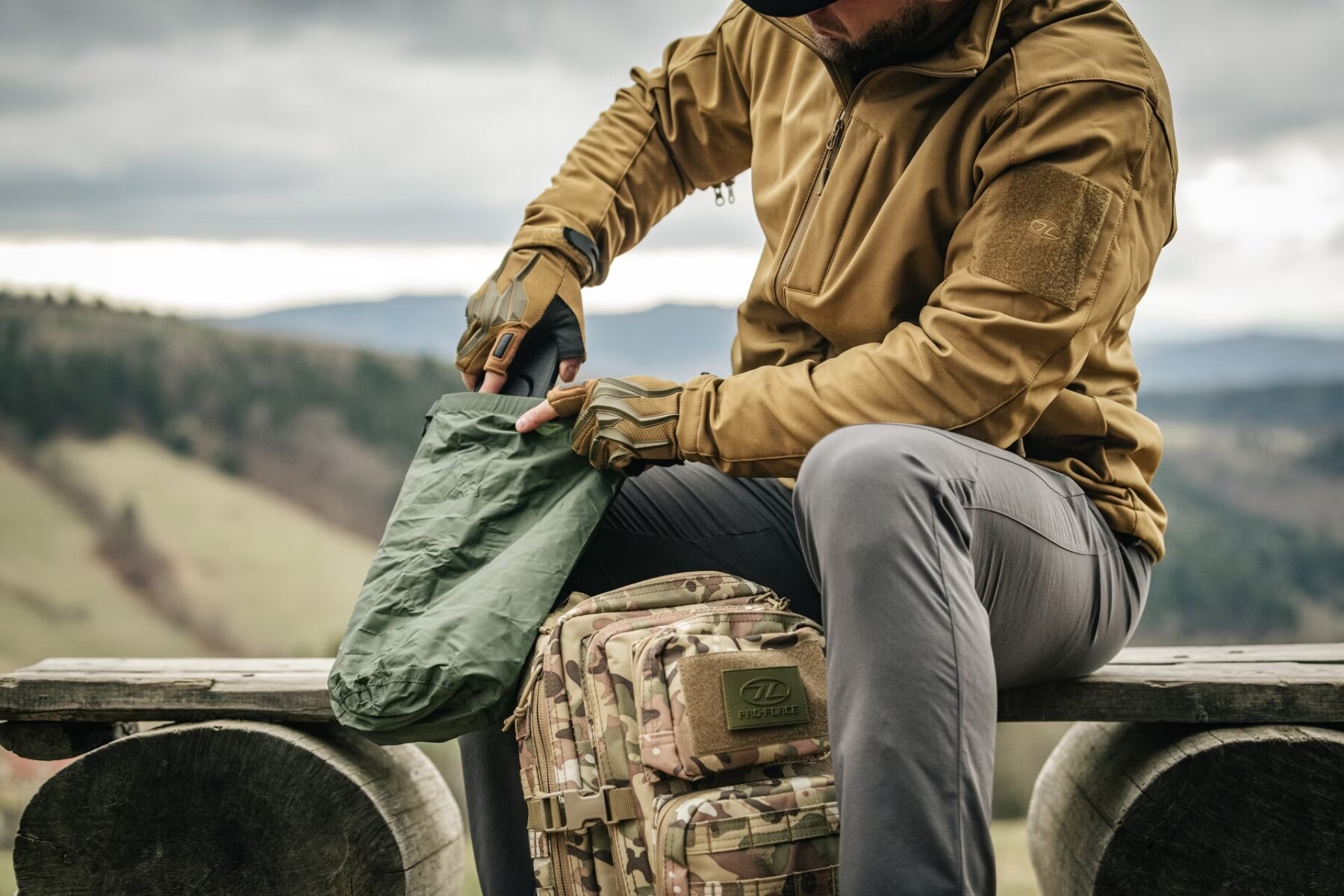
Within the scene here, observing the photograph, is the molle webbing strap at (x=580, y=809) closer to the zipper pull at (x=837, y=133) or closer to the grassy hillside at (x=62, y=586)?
the zipper pull at (x=837, y=133)

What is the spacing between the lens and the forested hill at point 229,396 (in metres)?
8.97

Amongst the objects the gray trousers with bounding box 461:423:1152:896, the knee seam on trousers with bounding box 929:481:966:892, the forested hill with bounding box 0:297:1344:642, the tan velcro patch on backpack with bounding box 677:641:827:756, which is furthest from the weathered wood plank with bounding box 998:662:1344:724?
the forested hill with bounding box 0:297:1344:642

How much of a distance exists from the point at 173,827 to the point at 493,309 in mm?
972

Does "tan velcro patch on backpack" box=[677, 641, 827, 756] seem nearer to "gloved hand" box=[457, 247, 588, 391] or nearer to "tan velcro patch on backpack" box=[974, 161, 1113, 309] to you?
"tan velcro patch on backpack" box=[974, 161, 1113, 309]

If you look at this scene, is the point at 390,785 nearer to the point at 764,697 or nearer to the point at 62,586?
the point at 764,697

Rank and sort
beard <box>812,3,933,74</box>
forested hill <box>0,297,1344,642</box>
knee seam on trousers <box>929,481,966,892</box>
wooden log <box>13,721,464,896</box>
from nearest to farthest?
knee seam on trousers <box>929,481,966,892</box> → beard <box>812,3,933,74</box> → wooden log <box>13,721,464,896</box> → forested hill <box>0,297,1344,642</box>

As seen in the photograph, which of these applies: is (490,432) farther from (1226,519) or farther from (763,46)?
(1226,519)

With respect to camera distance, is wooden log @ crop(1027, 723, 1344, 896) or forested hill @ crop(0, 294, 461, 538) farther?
forested hill @ crop(0, 294, 461, 538)

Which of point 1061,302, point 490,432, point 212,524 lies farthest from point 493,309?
point 212,524

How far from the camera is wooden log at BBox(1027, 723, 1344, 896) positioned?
159cm

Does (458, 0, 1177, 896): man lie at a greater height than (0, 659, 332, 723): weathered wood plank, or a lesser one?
greater

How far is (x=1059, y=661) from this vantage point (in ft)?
5.23

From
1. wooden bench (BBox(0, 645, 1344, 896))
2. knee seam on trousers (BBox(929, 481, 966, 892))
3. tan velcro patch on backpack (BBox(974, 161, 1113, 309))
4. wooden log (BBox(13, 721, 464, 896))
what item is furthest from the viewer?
wooden log (BBox(13, 721, 464, 896))

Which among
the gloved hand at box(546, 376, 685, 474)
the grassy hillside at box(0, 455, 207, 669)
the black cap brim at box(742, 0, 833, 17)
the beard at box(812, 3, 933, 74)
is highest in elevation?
the black cap brim at box(742, 0, 833, 17)
